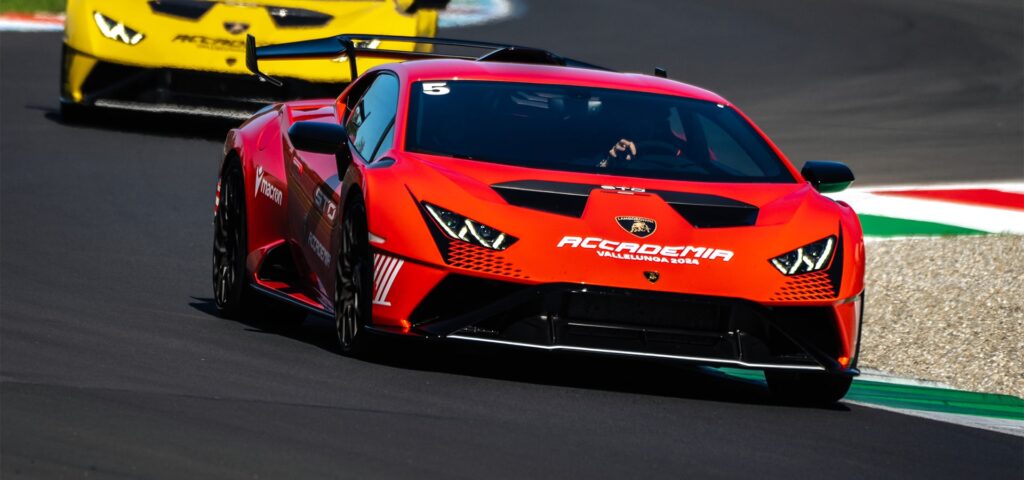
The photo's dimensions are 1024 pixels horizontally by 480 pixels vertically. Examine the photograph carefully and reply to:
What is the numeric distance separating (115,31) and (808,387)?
8831mm

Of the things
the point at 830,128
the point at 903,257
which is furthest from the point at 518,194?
the point at 830,128

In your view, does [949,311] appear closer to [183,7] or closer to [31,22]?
[183,7]

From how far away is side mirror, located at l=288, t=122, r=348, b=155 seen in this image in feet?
26.3

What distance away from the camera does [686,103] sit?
8602 millimetres

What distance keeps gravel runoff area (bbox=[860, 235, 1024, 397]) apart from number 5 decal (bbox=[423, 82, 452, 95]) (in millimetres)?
2437

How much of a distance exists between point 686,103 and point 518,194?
1.49m

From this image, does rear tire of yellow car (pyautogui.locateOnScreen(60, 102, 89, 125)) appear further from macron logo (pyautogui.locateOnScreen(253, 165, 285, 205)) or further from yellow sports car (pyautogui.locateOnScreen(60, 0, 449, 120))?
macron logo (pyautogui.locateOnScreen(253, 165, 285, 205))

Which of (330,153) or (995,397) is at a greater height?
(330,153)

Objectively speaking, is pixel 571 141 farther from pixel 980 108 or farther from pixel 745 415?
pixel 980 108

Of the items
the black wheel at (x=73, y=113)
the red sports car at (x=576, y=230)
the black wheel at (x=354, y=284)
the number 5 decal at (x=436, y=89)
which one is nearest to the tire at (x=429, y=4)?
the black wheel at (x=73, y=113)

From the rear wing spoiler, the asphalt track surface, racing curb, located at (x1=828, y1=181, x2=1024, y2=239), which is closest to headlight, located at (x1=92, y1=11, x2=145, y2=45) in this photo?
the asphalt track surface

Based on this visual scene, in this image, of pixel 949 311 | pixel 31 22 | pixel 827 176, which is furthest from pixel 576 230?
pixel 31 22

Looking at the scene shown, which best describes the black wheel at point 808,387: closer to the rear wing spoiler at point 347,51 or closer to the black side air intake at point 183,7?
the rear wing spoiler at point 347,51

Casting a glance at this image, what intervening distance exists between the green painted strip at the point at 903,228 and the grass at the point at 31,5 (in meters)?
15.6
